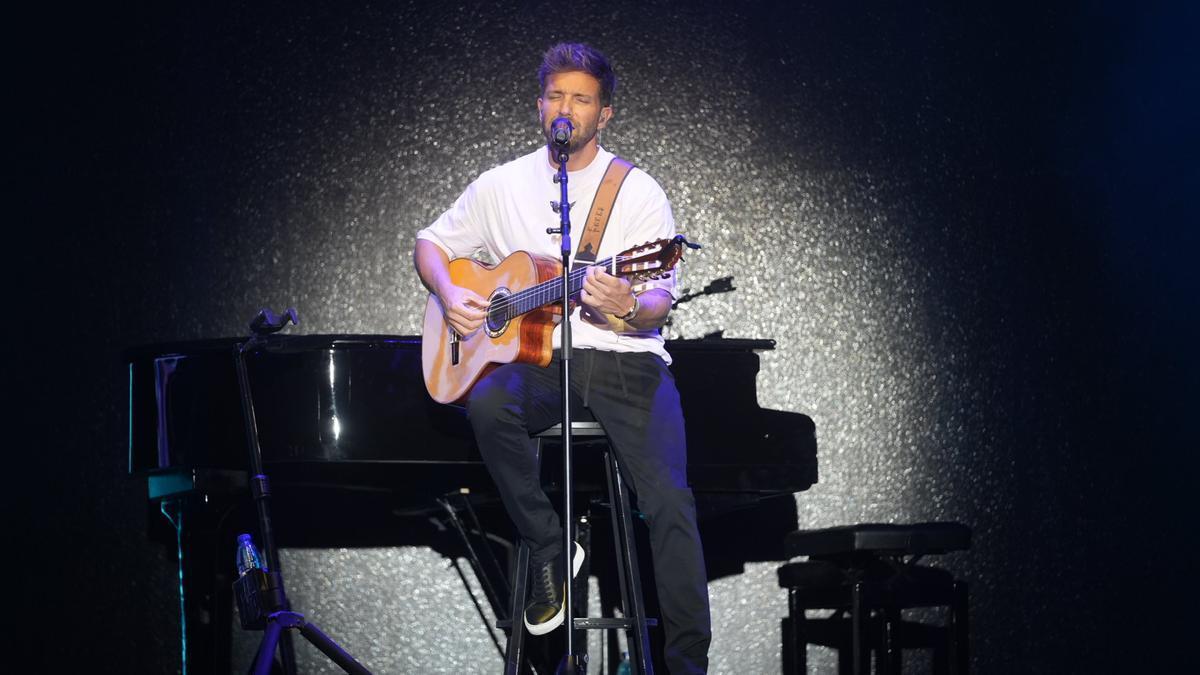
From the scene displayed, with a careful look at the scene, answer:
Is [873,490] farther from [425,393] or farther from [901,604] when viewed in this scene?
[425,393]

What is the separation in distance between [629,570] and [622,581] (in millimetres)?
168

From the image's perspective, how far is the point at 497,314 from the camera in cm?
350

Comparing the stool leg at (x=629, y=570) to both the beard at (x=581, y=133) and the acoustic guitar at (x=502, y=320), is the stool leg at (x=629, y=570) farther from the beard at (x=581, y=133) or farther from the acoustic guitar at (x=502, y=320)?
the beard at (x=581, y=133)

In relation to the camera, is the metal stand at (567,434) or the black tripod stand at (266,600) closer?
the metal stand at (567,434)

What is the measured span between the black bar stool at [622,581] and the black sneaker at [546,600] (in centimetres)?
7

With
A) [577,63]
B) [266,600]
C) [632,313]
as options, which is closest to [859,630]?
[632,313]

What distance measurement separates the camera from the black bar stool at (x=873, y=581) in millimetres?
4035

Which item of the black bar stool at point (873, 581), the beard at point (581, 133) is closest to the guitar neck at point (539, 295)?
the beard at point (581, 133)

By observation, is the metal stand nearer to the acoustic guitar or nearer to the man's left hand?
the man's left hand

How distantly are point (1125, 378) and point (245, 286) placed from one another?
3514 millimetres

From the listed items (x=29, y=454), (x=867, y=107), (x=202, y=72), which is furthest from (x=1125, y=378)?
(x=29, y=454)

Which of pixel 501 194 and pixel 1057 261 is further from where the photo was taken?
pixel 1057 261

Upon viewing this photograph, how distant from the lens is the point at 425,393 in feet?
12.5

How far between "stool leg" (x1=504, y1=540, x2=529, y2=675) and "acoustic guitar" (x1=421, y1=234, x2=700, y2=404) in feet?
1.57
